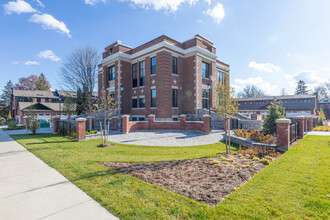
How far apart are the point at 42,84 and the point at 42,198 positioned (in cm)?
7409

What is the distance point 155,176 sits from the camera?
16.5ft

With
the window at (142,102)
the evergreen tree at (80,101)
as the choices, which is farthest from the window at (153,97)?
the evergreen tree at (80,101)

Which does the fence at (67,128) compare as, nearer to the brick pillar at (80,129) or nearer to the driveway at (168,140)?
the brick pillar at (80,129)

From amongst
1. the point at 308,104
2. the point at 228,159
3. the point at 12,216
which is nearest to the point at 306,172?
the point at 228,159

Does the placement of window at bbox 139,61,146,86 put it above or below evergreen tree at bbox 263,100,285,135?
above

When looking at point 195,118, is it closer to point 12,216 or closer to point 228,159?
point 228,159

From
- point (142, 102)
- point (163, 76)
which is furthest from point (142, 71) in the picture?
point (163, 76)

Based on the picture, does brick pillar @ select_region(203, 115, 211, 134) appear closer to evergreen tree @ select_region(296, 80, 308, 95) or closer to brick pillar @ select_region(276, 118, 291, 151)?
brick pillar @ select_region(276, 118, 291, 151)

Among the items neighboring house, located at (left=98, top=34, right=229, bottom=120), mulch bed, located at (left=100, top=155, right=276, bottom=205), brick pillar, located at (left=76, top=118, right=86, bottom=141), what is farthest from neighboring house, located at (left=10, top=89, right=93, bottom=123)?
mulch bed, located at (left=100, top=155, right=276, bottom=205)

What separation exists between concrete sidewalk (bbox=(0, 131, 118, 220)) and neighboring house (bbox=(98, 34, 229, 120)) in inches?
585

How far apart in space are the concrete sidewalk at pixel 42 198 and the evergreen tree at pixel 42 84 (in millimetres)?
70031

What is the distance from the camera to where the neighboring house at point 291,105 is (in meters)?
41.9

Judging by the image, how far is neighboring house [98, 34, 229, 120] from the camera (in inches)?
818

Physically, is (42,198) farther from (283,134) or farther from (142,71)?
(142,71)
